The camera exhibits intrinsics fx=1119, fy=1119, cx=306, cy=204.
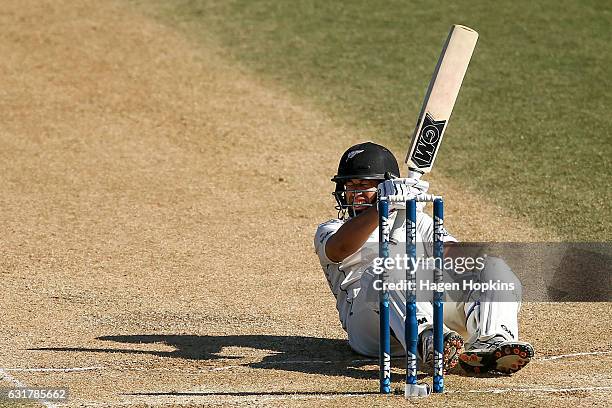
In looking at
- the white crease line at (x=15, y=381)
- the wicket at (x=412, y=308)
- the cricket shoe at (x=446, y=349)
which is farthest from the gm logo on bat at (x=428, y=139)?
the white crease line at (x=15, y=381)

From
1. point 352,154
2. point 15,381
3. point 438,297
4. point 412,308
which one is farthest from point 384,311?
point 15,381

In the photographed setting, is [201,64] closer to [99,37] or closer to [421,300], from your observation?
[99,37]

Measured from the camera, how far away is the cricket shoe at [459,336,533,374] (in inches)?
227

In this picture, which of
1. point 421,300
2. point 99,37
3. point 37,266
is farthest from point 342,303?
point 99,37

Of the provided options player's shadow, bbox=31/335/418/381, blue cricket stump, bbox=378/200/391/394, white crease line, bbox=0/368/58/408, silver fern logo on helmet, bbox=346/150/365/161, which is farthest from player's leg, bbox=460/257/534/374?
white crease line, bbox=0/368/58/408

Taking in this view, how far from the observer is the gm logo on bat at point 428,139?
618 centimetres

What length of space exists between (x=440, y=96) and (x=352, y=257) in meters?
1.12

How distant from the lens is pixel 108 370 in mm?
6277

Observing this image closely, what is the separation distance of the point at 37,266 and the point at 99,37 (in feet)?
22.0

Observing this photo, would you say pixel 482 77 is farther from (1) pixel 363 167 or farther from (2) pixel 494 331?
(2) pixel 494 331

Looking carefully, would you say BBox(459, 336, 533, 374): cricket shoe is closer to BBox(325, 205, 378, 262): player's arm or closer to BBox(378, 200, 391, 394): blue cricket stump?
BBox(378, 200, 391, 394): blue cricket stump

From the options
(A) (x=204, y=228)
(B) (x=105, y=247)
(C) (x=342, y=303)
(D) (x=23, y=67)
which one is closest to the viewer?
(C) (x=342, y=303)

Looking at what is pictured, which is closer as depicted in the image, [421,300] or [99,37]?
[421,300]

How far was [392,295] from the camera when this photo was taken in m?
6.00
